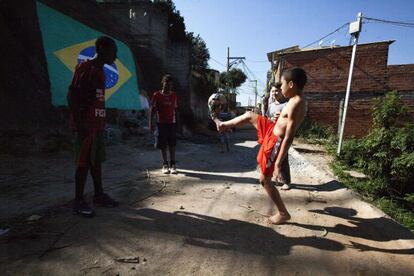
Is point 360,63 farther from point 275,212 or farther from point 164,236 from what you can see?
point 164,236

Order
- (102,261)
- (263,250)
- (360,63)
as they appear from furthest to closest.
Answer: (360,63)
(263,250)
(102,261)

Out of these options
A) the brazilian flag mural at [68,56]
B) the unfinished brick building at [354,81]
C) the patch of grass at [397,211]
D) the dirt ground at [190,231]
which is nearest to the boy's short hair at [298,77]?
the dirt ground at [190,231]

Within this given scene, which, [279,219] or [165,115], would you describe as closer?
[279,219]

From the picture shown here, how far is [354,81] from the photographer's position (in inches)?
528

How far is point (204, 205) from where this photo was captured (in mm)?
3904

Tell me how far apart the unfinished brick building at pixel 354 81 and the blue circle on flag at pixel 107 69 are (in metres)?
8.56

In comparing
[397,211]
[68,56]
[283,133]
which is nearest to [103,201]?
[283,133]

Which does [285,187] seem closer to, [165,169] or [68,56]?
[165,169]

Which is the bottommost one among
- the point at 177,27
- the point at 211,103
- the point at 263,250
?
the point at 263,250

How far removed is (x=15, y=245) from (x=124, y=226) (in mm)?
933

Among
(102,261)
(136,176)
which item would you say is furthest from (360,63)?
(102,261)

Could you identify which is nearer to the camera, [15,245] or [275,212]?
[15,245]

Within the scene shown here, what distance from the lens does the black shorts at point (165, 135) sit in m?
5.62

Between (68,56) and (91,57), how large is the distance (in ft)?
2.28
